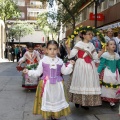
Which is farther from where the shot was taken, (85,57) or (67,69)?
(85,57)

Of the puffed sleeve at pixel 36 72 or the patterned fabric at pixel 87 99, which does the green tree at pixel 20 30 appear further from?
the puffed sleeve at pixel 36 72

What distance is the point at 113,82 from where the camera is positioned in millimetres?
6055

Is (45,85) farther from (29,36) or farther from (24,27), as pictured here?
(29,36)

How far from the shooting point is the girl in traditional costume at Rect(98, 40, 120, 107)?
19.8ft

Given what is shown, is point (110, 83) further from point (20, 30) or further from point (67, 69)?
point (20, 30)

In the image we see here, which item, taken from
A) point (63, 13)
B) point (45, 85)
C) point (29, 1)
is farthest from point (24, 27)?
point (45, 85)

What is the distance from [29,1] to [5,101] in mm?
72103

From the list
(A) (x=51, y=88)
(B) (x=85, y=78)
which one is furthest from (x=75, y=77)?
(A) (x=51, y=88)

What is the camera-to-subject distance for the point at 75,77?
5699 millimetres

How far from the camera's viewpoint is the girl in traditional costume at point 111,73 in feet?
19.8

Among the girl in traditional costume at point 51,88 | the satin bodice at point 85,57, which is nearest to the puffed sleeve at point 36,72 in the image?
the girl in traditional costume at point 51,88

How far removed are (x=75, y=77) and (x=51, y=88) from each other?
3.34 ft

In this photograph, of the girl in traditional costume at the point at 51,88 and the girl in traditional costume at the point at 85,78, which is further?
the girl in traditional costume at the point at 85,78

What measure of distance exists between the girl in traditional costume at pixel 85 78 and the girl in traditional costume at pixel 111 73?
0.47m
